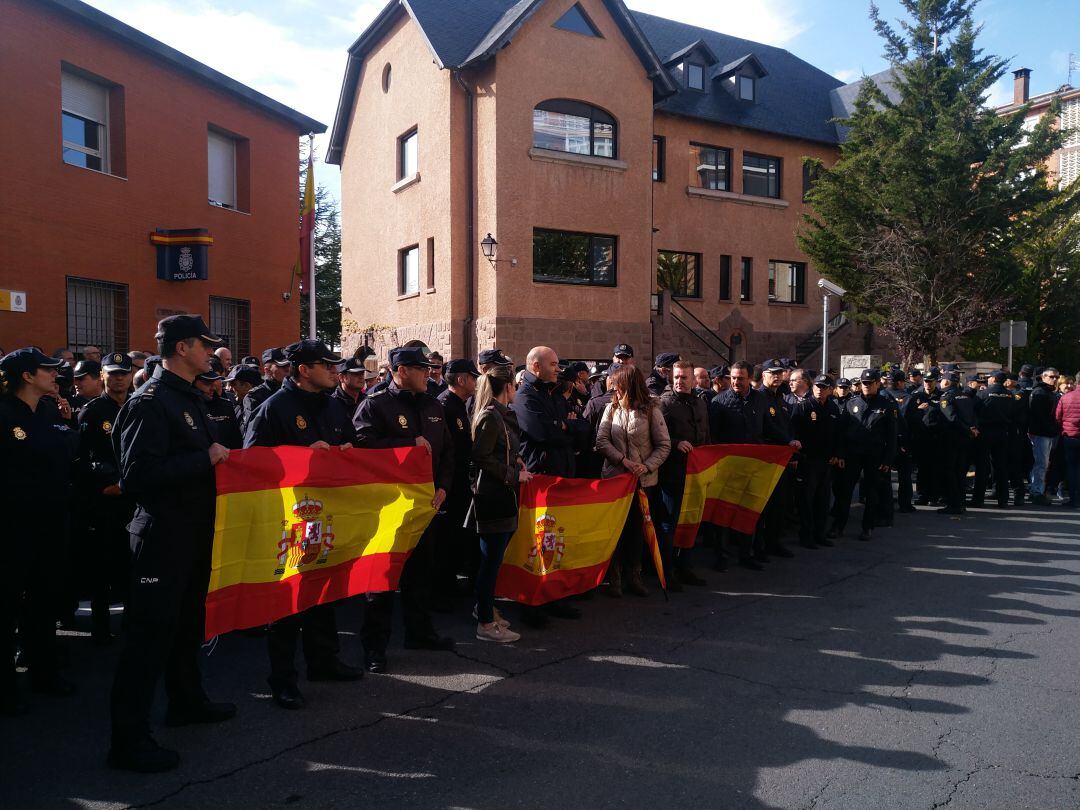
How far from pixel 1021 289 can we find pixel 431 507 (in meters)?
29.4

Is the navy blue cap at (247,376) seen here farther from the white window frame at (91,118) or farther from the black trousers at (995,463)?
the black trousers at (995,463)

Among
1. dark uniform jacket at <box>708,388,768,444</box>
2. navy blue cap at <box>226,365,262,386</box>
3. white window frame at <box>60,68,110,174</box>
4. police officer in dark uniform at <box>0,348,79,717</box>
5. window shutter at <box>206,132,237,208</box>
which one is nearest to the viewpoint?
police officer in dark uniform at <box>0,348,79,717</box>

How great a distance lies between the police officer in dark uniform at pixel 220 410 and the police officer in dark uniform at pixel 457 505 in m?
1.82

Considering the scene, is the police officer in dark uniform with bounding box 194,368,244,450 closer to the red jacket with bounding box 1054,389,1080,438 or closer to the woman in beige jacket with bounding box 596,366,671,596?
the woman in beige jacket with bounding box 596,366,671,596

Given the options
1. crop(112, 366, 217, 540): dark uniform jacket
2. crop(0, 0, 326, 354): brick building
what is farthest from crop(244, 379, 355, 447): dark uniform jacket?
crop(0, 0, 326, 354): brick building

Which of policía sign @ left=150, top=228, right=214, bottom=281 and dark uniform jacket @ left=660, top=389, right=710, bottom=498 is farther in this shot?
policía sign @ left=150, top=228, right=214, bottom=281

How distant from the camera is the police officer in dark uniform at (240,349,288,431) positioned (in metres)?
7.93

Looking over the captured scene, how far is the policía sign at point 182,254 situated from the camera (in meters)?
14.8

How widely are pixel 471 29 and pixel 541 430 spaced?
64.4 ft

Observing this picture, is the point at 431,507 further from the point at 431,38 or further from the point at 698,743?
the point at 431,38

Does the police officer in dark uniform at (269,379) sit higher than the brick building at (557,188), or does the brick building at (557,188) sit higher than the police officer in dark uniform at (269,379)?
the brick building at (557,188)

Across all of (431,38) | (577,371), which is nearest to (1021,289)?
(431,38)

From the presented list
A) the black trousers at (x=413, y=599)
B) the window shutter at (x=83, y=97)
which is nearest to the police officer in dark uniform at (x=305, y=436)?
the black trousers at (x=413, y=599)

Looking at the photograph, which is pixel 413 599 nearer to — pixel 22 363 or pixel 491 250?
pixel 22 363
